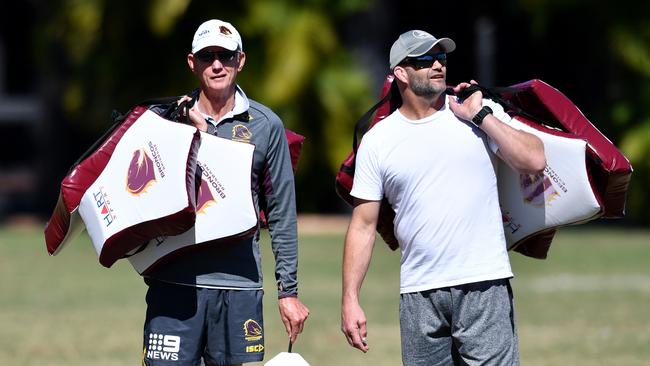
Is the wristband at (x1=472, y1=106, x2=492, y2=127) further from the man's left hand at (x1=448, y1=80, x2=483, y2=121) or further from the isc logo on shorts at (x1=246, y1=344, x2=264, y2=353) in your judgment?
the isc logo on shorts at (x1=246, y1=344, x2=264, y2=353)

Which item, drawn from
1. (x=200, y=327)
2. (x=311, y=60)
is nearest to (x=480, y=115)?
(x=200, y=327)

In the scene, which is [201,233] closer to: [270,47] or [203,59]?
[203,59]

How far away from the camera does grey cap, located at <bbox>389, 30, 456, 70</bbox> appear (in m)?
→ 6.42

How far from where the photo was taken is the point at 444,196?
253 inches

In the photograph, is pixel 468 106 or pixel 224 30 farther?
pixel 224 30

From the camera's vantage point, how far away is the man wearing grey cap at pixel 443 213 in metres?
6.36

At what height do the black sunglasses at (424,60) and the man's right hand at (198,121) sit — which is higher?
the black sunglasses at (424,60)

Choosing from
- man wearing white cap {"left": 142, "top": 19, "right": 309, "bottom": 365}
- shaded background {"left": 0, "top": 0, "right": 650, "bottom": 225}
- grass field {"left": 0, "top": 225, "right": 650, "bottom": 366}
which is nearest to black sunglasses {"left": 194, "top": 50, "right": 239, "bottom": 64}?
man wearing white cap {"left": 142, "top": 19, "right": 309, "bottom": 365}

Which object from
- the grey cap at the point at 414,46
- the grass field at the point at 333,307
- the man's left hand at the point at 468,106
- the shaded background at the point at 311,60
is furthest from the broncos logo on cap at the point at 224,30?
the shaded background at the point at 311,60

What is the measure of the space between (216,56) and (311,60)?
21924mm

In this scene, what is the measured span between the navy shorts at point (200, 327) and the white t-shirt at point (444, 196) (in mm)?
787

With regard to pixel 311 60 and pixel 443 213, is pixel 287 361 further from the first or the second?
pixel 311 60

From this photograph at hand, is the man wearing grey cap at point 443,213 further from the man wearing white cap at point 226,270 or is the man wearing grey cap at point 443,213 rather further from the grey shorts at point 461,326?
the man wearing white cap at point 226,270

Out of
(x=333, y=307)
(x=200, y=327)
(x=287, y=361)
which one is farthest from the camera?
(x=333, y=307)
